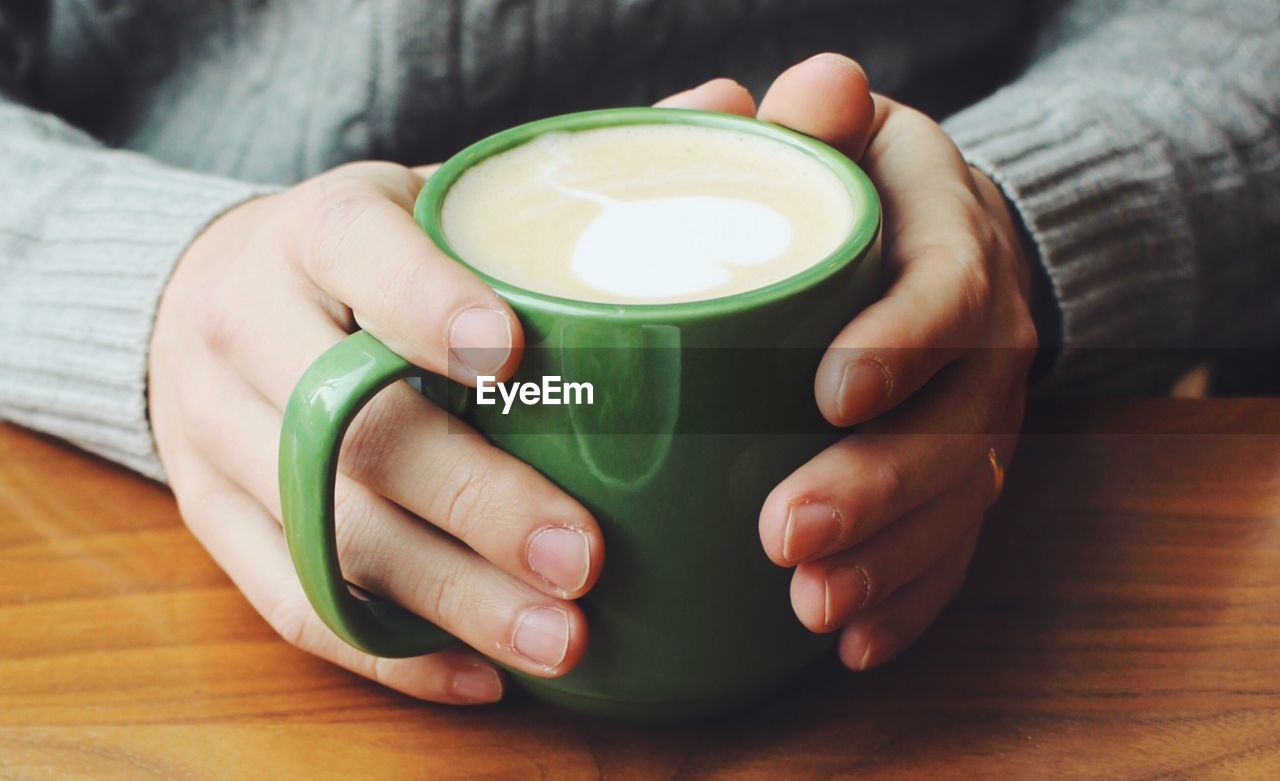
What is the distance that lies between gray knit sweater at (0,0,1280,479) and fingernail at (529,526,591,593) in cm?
31

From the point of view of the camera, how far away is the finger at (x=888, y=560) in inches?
15.4

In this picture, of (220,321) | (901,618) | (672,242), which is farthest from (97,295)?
(901,618)

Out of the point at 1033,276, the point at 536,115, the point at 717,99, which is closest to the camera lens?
the point at 717,99

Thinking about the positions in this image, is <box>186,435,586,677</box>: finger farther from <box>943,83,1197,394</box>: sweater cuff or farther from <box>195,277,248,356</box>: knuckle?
<box>943,83,1197,394</box>: sweater cuff

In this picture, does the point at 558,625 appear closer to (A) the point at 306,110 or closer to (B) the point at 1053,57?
(A) the point at 306,110

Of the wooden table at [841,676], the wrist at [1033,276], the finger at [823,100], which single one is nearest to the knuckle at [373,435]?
the wooden table at [841,676]

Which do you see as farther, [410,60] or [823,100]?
[410,60]

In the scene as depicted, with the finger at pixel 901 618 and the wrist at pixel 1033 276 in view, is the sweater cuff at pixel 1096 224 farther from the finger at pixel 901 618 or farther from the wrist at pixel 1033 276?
the finger at pixel 901 618

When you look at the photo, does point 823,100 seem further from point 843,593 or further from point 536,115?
point 536,115

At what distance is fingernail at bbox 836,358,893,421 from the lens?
0.36 m

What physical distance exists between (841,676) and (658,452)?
0.17 meters

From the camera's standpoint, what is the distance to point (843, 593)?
A: 15.7 inches

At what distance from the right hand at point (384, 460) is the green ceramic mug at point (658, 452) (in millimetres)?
11

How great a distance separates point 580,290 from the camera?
1.27 ft
